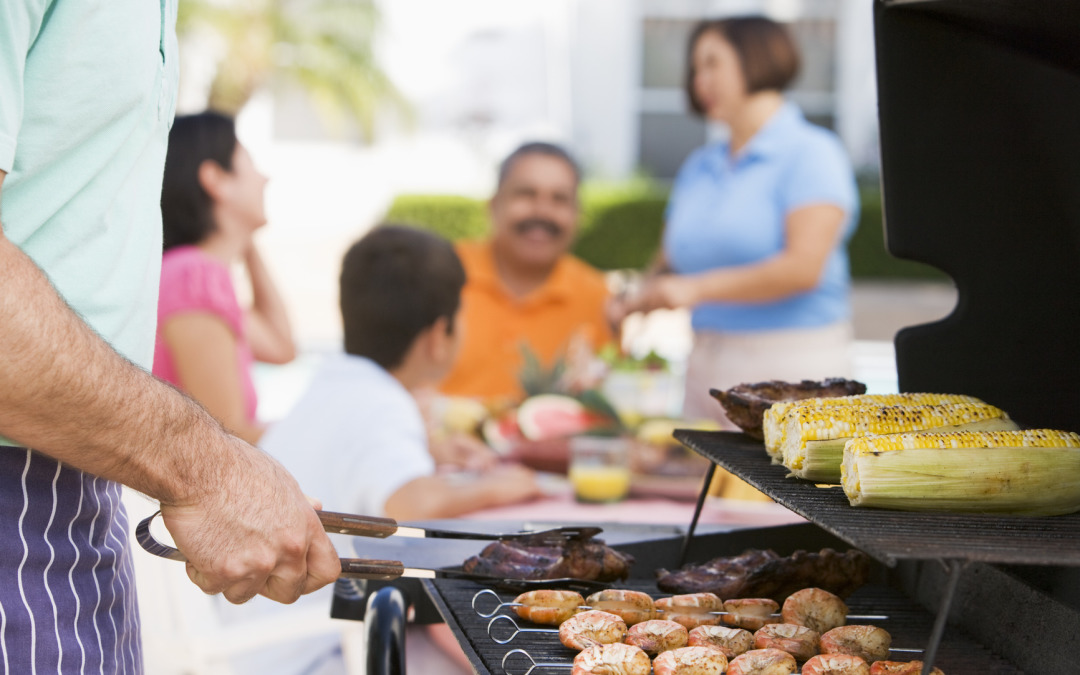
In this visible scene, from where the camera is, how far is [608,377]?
414 cm

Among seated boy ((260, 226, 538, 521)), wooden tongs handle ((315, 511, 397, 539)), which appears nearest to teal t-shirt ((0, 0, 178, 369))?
wooden tongs handle ((315, 511, 397, 539))

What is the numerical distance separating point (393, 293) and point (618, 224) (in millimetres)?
13188

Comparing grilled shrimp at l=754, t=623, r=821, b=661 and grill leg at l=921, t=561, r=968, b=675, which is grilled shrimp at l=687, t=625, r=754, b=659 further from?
grill leg at l=921, t=561, r=968, b=675

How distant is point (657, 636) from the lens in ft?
4.71

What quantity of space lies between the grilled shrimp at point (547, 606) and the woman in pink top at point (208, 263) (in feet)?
7.22

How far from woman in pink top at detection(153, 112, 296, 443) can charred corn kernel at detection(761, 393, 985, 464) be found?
2.38 metres

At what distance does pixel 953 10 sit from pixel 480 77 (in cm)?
1650

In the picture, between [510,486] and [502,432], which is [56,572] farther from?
[502,432]

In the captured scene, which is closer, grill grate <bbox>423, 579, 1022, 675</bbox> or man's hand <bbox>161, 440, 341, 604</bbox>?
man's hand <bbox>161, 440, 341, 604</bbox>

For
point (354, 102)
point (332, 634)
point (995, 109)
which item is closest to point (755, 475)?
point (995, 109)

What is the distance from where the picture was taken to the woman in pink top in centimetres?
366

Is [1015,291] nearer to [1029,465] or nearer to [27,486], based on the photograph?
[1029,465]

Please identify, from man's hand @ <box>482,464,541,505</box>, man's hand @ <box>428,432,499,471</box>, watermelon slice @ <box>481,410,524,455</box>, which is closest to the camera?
man's hand @ <box>482,464,541,505</box>

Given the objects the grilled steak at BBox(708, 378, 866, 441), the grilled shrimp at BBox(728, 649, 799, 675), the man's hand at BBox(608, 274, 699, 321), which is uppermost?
the grilled steak at BBox(708, 378, 866, 441)
